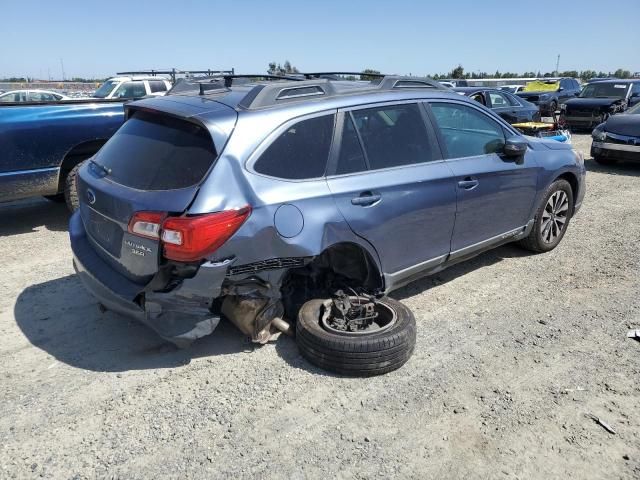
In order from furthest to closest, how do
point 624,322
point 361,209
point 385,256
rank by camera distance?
point 624,322, point 385,256, point 361,209

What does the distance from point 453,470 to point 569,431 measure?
2.48ft

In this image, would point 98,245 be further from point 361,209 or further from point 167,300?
point 361,209

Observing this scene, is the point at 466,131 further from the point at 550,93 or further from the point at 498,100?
the point at 550,93

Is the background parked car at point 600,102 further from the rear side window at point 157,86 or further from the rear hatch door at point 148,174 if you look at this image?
the rear hatch door at point 148,174

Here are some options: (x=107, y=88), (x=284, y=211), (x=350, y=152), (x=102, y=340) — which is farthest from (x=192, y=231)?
(x=107, y=88)

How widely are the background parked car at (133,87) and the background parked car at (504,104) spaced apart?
26.6ft

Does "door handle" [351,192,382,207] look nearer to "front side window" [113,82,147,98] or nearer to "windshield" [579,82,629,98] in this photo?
"front side window" [113,82,147,98]

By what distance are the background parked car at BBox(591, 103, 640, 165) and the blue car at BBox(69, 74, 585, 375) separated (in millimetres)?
7569

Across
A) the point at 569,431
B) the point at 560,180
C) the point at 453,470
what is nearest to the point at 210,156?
the point at 453,470

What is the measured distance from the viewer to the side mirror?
4.49 meters

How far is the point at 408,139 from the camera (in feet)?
12.8

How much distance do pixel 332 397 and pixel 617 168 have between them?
1020 cm

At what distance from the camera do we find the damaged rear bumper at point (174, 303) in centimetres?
299

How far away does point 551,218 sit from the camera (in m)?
5.42
